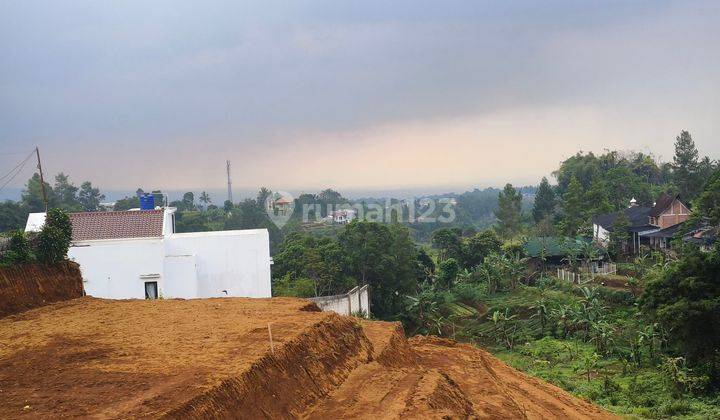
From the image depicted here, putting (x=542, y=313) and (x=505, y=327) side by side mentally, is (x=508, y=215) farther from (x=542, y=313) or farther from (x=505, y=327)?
(x=542, y=313)

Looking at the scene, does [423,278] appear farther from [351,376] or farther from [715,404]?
[351,376]

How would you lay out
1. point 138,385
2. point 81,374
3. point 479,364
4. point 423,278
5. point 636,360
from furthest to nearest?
point 423,278 → point 636,360 → point 479,364 → point 81,374 → point 138,385

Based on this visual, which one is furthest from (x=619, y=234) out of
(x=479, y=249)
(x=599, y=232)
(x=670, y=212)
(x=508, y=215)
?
(x=508, y=215)

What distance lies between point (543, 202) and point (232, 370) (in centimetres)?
5773

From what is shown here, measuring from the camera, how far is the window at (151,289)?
19.8m

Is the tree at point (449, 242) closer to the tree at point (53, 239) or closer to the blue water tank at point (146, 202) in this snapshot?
the blue water tank at point (146, 202)

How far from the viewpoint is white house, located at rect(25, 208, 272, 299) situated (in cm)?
1961

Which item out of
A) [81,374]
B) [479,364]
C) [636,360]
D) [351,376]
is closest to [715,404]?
[636,360]

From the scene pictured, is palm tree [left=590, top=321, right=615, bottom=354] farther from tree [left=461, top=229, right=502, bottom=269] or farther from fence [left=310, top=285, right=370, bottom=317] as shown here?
→ tree [left=461, top=229, right=502, bottom=269]

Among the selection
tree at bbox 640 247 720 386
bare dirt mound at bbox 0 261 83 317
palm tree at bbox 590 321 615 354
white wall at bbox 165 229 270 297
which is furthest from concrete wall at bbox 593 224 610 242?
bare dirt mound at bbox 0 261 83 317

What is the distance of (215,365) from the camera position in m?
8.22

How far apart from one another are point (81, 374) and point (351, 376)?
3863mm

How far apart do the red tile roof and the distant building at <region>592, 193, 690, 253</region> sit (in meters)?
30.6

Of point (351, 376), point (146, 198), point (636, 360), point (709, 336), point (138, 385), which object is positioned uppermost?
point (146, 198)
